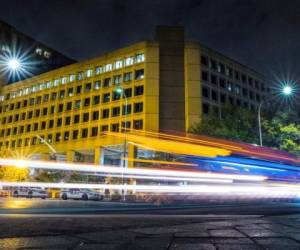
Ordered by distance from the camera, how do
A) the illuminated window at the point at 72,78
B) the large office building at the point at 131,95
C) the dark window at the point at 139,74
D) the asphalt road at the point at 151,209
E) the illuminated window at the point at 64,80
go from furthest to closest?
the illuminated window at the point at 64,80 < the illuminated window at the point at 72,78 < the dark window at the point at 139,74 < the large office building at the point at 131,95 < the asphalt road at the point at 151,209

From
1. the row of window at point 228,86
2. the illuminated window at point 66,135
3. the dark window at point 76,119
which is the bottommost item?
the illuminated window at point 66,135

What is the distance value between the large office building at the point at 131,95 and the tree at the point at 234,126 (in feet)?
61.5

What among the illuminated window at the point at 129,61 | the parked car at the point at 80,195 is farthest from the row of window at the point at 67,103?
the parked car at the point at 80,195

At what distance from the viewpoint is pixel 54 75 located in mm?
82250

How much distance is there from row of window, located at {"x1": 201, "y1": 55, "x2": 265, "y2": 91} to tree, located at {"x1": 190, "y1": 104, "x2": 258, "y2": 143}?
96.3 feet

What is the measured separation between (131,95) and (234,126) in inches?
1301

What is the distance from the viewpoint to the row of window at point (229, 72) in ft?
225

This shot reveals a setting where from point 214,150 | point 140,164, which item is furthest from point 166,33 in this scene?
point 214,150

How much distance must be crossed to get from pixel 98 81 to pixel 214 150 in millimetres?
55002

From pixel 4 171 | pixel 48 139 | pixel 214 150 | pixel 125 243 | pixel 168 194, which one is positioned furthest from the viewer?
pixel 48 139

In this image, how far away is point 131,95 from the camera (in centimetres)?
6756

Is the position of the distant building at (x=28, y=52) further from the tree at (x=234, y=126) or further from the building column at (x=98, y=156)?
the tree at (x=234, y=126)

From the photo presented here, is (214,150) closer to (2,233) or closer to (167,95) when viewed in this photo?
(2,233)

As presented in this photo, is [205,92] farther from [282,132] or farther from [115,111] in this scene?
[282,132]
